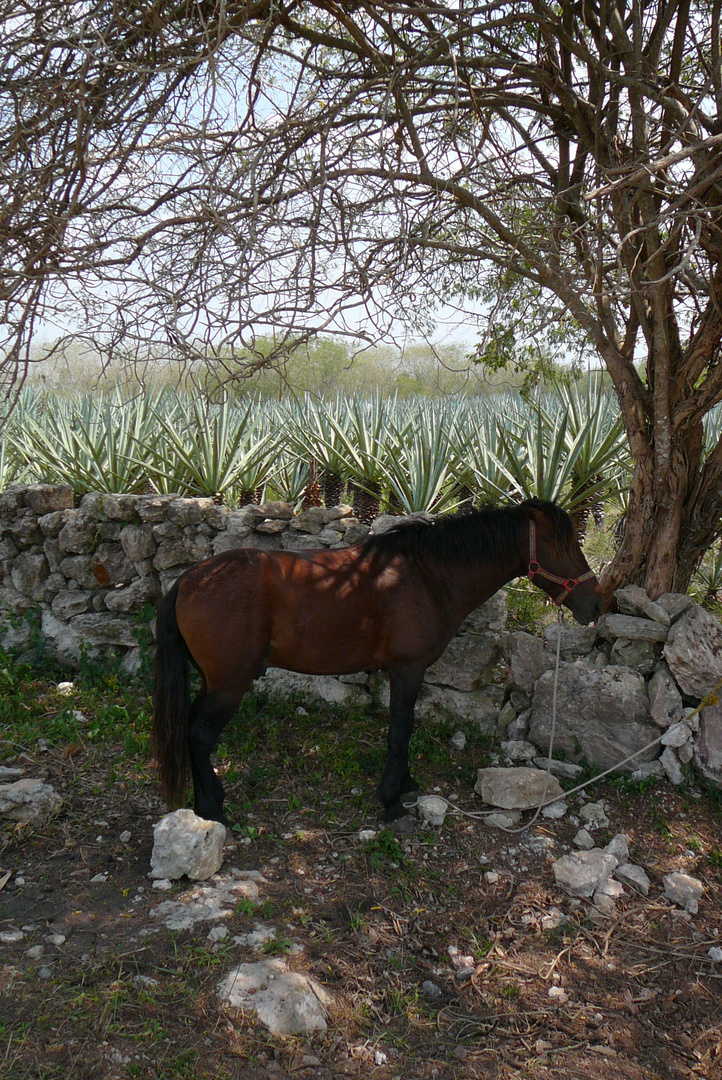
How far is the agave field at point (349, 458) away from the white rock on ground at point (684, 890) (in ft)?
8.31

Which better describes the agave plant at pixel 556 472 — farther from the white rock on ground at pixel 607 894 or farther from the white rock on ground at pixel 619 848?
A: the white rock on ground at pixel 607 894

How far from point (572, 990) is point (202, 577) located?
2258mm

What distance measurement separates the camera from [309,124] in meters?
3.96

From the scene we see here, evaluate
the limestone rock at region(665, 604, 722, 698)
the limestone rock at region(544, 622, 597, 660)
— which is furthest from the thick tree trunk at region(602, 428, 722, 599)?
the limestone rock at region(544, 622, 597, 660)

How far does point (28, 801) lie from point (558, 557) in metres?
2.83

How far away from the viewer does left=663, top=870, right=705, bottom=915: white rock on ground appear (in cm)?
306

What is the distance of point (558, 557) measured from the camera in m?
3.75

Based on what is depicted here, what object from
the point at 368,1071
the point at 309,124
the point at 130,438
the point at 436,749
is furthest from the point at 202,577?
the point at 130,438

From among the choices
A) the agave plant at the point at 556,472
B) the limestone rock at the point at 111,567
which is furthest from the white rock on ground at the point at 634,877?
the limestone rock at the point at 111,567

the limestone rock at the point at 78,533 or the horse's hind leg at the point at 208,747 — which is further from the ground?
the limestone rock at the point at 78,533

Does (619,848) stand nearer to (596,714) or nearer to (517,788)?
(517,788)

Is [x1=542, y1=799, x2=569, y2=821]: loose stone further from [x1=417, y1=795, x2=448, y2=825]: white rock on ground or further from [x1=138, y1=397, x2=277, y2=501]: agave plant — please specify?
[x1=138, y1=397, x2=277, y2=501]: agave plant

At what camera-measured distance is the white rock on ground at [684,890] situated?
3.06 metres

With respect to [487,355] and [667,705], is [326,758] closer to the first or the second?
[667,705]
